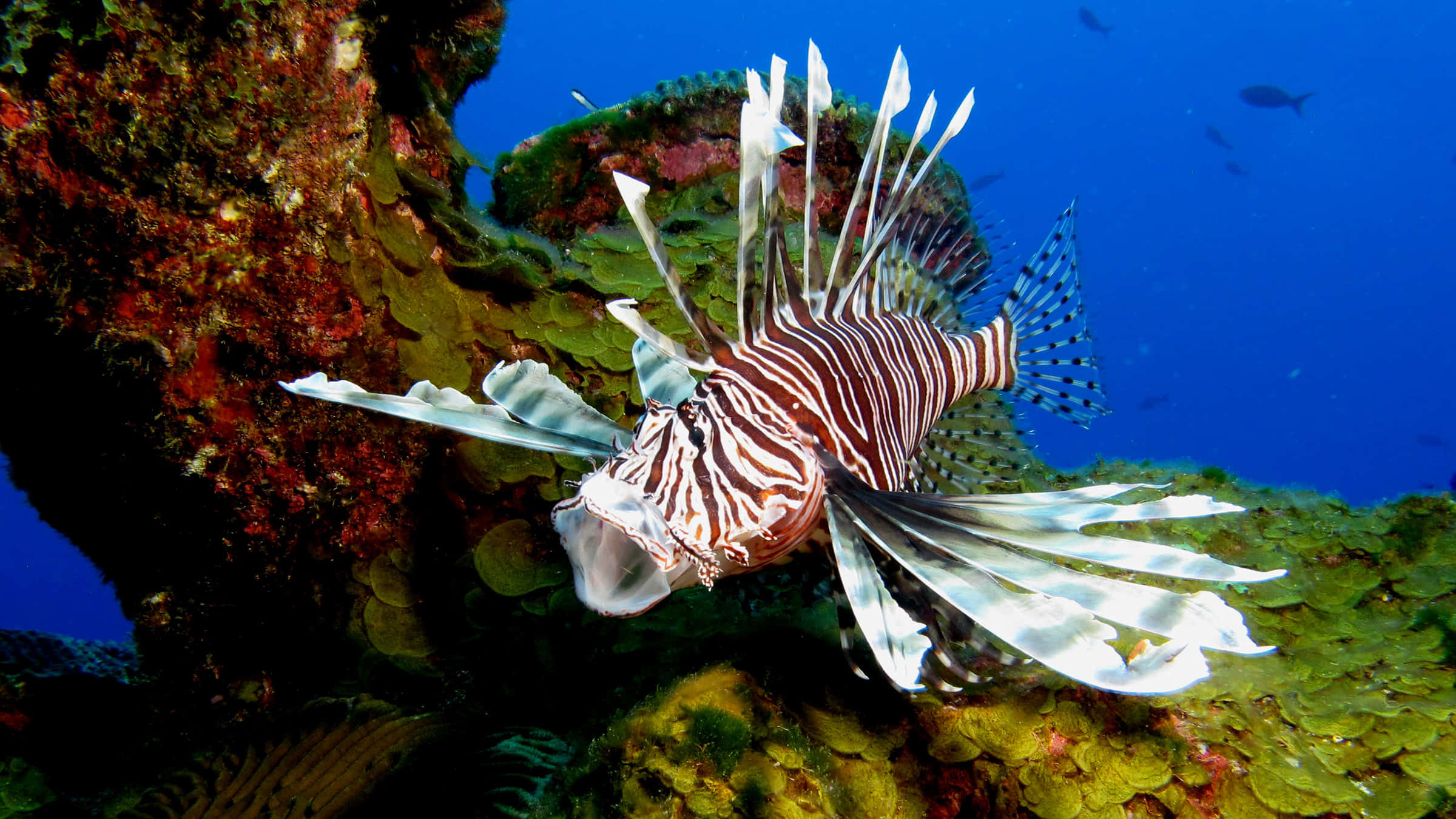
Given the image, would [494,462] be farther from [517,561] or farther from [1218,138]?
[1218,138]

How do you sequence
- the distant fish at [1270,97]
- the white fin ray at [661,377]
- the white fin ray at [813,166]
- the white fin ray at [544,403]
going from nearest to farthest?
the white fin ray at [813,166], the white fin ray at [544,403], the white fin ray at [661,377], the distant fish at [1270,97]

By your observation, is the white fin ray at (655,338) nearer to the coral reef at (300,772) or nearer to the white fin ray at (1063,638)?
the white fin ray at (1063,638)

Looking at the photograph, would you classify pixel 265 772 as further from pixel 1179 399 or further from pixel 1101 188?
pixel 1101 188

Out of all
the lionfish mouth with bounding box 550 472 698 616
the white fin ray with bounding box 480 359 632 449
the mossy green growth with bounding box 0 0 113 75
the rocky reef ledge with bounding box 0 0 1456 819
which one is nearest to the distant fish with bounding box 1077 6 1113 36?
the rocky reef ledge with bounding box 0 0 1456 819

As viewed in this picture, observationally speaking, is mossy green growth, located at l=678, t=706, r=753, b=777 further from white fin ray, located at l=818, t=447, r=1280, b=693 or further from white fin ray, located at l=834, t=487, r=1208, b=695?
white fin ray, located at l=834, t=487, r=1208, b=695

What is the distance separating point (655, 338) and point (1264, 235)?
4055 inches

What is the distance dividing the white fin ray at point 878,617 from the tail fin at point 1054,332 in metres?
2.09

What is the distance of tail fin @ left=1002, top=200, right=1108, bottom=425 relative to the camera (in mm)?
3441

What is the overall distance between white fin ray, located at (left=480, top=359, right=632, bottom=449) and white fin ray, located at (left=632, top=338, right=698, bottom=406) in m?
0.35

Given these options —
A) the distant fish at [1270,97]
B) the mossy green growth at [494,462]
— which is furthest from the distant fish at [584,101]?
the distant fish at [1270,97]

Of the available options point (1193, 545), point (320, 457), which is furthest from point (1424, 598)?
point (320, 457)

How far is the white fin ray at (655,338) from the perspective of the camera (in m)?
1.70

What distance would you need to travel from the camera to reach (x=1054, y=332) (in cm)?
358

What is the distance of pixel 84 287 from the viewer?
2195mm
